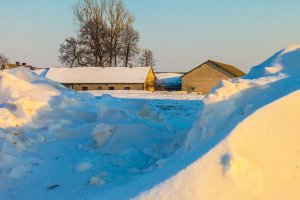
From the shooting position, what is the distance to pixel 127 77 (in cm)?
4372

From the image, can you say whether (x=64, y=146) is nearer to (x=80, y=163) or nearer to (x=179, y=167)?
(x=80, y=163)

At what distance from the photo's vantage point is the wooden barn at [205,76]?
147 feet

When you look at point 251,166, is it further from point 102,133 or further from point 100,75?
point 100,75

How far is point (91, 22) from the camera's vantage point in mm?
46781

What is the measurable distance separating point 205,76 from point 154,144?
38.9m

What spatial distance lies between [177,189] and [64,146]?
374 cm

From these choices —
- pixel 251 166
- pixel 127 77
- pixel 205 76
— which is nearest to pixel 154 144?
pixel 251 166

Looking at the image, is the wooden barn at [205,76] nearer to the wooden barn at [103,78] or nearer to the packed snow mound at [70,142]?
the wooden barn at [103,78]

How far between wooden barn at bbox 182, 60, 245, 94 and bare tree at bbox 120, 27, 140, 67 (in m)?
8.00

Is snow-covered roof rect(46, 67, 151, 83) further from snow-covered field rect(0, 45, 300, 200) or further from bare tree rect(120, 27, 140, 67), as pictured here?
snow-covered field rect(0, 45, 300, 200)

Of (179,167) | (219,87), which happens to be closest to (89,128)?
(219,87)

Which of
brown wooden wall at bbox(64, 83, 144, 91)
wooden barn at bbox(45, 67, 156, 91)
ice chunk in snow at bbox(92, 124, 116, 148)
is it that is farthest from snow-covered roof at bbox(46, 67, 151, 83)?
ice chunk in snow at bbox(92, 124, 116, 148)

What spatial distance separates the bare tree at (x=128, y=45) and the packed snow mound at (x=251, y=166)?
44149mm

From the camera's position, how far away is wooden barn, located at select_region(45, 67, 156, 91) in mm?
42875
